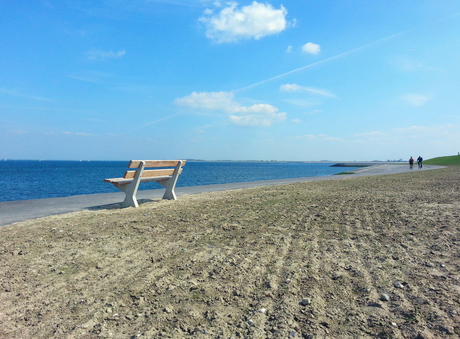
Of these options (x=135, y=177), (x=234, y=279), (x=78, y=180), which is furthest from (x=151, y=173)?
(x=78, y=180)

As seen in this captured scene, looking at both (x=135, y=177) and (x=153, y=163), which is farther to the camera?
(x=153, y=163)

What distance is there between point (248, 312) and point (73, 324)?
1.42 m

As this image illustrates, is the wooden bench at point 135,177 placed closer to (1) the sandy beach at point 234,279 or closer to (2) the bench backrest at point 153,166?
(2) the bench backrest at point 153,166

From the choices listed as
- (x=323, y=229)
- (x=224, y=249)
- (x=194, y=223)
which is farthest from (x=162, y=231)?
(x=323, y=229)

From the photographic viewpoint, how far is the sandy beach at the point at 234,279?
96.5 inches

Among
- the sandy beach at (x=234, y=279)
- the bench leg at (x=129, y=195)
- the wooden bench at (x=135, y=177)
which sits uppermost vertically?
the wooden bench at (x=135, y=177)

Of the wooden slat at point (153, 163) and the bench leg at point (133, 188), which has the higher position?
the wooden slat at point (153, 163)

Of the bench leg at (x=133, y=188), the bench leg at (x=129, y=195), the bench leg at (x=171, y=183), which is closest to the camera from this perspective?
the bench leg at (x=133, y=188)

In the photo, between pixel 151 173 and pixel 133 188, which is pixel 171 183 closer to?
pixel 151 173

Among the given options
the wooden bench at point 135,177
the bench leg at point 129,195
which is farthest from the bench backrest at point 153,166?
the bench leg at point 129,195

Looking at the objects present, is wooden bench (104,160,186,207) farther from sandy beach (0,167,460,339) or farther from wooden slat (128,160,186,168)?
sandy beach (0,167,460,339)

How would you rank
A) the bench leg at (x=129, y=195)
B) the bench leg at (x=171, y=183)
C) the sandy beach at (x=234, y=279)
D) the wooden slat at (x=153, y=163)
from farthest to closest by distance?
1. the bench leg at (x=171, y=183)
2. the bench leg at (x=129, y=195)
3. the wooden slat at (x=153, y=163)
4. the sandy beach at (x=234, y=279)

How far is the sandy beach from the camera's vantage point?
2451 millimetres

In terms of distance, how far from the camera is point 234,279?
10.7 feet
